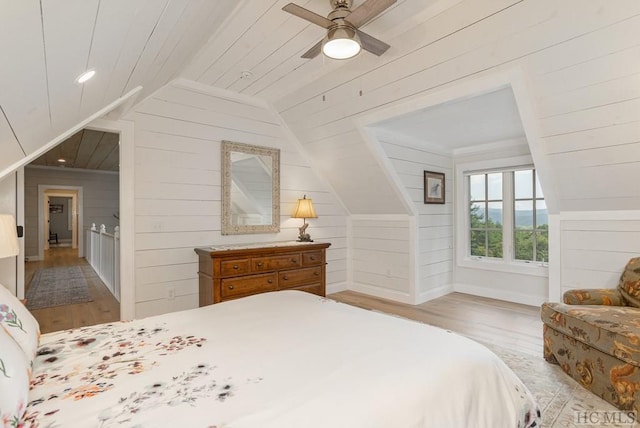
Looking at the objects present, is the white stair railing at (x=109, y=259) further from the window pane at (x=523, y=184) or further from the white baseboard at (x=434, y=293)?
the window pane at (x=523, y=184)

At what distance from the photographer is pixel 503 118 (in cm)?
355

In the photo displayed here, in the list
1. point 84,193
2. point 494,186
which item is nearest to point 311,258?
point 494,186

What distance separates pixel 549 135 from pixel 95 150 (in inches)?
279

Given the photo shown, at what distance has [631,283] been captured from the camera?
2541mm

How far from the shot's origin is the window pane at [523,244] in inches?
174

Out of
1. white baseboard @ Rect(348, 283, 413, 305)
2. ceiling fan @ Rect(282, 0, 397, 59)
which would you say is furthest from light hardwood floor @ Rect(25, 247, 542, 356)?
ceiling fan @ Rect(282, 0, 397, 59)

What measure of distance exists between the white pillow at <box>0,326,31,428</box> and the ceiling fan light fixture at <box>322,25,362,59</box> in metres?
1.95

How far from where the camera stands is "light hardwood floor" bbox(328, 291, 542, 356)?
10.1 ft

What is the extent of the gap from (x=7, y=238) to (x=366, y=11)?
236 cm

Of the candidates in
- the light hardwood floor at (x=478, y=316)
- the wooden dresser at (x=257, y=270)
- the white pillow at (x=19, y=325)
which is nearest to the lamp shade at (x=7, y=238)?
the white pillow at (x=19, y=325)

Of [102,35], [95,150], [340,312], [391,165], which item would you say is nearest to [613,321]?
[340,312]

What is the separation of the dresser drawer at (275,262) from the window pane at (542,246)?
3214 millimetres

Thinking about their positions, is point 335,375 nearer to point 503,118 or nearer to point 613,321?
point 613,321
